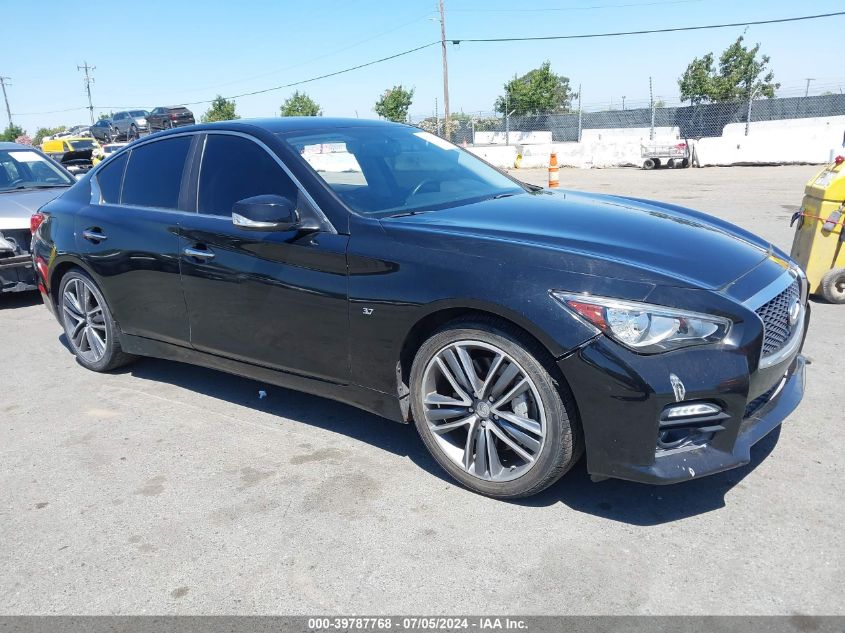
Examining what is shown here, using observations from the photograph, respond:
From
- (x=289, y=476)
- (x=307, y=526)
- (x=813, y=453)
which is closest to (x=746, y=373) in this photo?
(x=813, y=453)

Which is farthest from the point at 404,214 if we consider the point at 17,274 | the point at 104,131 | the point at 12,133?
the point at 12,133

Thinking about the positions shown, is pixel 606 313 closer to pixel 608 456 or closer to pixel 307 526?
A: pixel 608 456

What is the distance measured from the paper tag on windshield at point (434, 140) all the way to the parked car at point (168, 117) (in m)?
35.2

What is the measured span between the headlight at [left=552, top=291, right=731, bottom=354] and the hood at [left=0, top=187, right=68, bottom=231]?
21.3ft

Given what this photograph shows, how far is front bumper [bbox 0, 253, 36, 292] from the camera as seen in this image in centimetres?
702

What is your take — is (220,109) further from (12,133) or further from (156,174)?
(156,174)

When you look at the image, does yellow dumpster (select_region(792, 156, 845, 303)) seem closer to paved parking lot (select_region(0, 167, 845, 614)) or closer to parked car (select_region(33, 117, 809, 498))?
paved parking lot (select_region(0, 167, 845, 614))

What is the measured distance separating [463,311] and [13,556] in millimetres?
2154

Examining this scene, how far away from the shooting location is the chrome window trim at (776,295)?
283 centimetres

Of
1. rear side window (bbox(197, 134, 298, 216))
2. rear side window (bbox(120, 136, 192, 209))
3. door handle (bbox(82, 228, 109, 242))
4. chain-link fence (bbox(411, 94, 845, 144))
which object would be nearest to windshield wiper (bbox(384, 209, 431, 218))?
rear side window (bbox(197, 134, 298, 216))

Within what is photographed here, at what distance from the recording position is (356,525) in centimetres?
302

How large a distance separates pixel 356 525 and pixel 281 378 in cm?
109

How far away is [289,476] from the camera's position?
11.4ft

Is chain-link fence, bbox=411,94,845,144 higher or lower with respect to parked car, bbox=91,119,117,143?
lower
